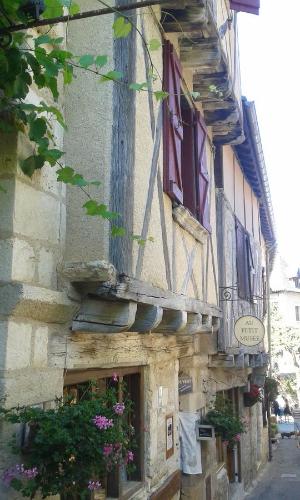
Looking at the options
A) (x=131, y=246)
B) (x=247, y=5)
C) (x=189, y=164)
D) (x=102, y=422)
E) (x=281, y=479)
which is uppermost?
(x=247, y=5)

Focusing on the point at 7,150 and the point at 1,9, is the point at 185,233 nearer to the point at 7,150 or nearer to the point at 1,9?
the point at 7,150

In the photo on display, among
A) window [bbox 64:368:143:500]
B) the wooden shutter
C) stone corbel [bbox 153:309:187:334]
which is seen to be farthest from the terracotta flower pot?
the wooden shutter

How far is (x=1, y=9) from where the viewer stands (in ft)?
6.72

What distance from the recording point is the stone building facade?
9.20 ft

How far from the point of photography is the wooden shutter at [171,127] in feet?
14.3

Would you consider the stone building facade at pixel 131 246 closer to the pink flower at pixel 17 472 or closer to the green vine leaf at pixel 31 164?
the pink flower at pixel 17 472

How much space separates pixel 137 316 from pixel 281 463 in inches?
471

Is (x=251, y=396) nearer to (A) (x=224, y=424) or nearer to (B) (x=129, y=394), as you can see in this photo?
(A) (x=224, y=424)

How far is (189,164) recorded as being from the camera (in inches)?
220

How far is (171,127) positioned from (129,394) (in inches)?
88.6

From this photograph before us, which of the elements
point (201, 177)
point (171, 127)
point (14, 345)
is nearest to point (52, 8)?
point (14, 345)

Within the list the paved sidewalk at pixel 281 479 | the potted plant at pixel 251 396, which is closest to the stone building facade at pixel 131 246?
the paved sidewalk at pixel 281 479

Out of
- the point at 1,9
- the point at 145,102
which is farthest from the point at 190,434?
the point at 1,9

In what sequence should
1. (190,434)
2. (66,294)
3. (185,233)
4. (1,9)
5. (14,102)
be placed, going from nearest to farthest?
(1,9)
(14,102)
(66,294)
(185,233)
(190,434)
